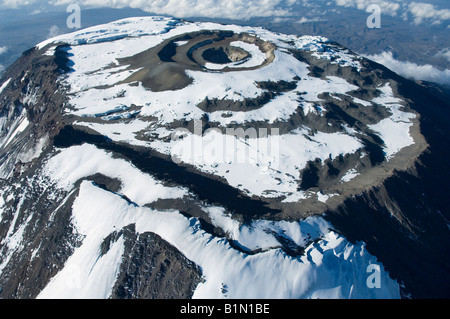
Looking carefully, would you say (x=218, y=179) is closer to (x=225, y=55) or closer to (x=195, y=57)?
(x=195, y=57)

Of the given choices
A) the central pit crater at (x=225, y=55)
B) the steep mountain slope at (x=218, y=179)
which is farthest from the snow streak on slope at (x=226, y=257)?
the central pit crater at (x=225, y=55)

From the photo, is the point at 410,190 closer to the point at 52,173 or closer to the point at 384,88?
the point at 384,88

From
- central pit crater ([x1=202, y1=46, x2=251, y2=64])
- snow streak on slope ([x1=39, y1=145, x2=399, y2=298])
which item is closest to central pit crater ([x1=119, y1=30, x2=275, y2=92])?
central pit crater ([x1=202, y1=46, x2=251, y2=64])

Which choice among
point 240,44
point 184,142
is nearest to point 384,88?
point 240,44

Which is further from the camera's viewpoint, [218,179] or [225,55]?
[225,55]

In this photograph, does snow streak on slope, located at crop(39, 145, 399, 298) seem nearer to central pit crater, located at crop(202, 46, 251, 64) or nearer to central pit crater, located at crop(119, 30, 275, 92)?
central pit crater, located at crop(119, 30, 275, 92)

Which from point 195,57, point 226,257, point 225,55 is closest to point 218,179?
point 226,257
